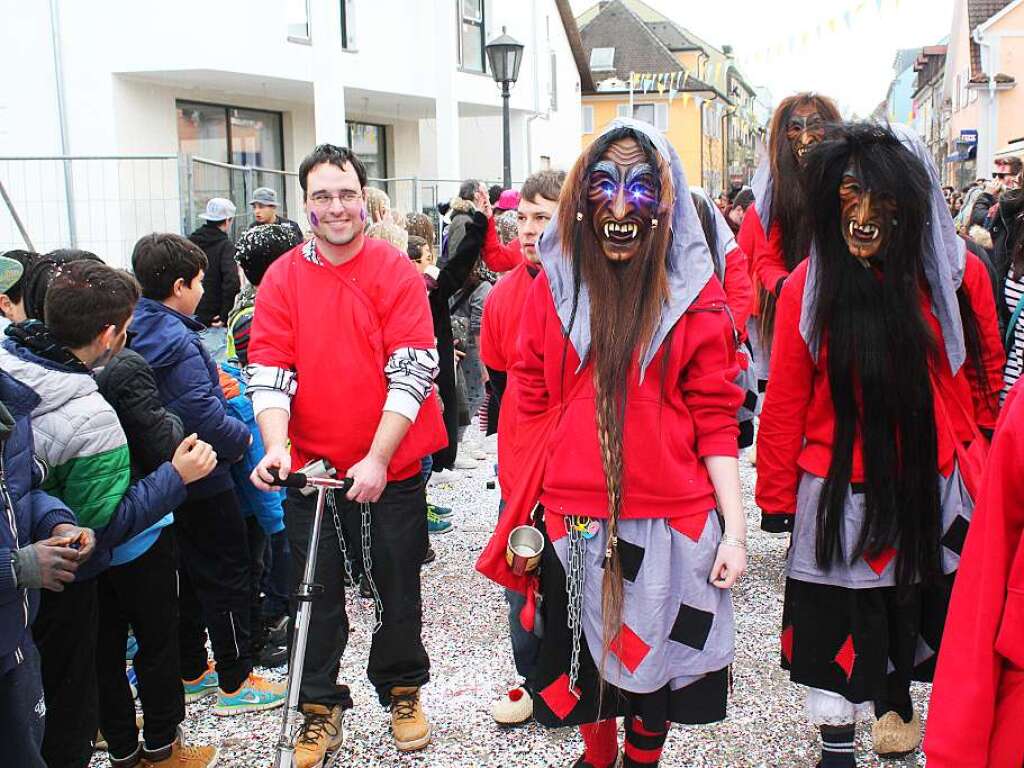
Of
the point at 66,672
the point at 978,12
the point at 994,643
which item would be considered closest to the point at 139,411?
the point at 66,672

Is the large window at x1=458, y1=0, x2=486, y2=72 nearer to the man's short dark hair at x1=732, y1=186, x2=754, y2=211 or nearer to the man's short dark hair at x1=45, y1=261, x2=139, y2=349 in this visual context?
the man's short dark hair at x1=732, y1=186, x2=754, y2=211

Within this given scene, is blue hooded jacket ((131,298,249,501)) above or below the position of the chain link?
above

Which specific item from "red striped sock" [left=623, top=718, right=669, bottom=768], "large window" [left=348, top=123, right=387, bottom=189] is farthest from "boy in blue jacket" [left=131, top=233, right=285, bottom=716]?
"large window" [left=348, top=123, right=387, bottom=189]

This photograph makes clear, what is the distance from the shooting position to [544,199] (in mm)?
3637

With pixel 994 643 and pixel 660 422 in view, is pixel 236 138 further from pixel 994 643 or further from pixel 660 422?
pixel 994 643

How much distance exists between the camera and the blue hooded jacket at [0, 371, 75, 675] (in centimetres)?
231

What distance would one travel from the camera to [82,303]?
9.68 ft

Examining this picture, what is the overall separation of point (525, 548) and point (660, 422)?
0.51 m

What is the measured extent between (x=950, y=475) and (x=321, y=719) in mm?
2223

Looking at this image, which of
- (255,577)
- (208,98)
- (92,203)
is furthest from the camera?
(208,98)

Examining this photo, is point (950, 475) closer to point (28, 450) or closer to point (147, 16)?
point (28, 450)

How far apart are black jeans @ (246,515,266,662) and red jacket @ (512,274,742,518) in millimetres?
1867

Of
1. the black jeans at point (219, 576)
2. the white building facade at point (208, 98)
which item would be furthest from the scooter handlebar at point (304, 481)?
the white building facade at point (208, 98)

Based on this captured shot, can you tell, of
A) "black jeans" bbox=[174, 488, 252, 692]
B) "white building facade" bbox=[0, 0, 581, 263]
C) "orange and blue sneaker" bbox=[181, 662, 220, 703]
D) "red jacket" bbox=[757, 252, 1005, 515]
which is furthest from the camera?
"white building facade" bbox=[0, 0, 581, 263]
